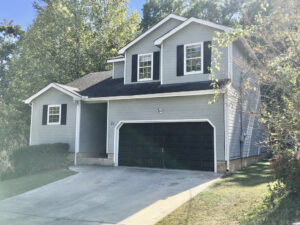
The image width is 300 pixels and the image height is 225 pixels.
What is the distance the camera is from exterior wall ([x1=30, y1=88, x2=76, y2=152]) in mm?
15773

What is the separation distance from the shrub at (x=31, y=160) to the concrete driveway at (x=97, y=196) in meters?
2.77

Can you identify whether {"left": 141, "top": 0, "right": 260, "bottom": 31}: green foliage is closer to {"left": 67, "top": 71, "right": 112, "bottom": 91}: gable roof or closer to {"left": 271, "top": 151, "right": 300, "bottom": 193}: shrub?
{"left": 67, "top": 71, "right": 112, "bottom": 91}: gable roof

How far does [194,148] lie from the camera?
1255cm

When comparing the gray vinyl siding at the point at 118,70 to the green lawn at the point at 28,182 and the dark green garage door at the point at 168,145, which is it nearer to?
the dark green garage door at the point at 168,145

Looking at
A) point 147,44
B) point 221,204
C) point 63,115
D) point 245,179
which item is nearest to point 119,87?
point 147,44

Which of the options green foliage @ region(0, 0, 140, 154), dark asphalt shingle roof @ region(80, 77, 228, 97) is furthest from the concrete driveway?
green foliage @ region(0, 0, 140, 154)

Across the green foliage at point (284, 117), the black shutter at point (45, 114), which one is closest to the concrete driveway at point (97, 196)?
the green foliage at point (284, 117)

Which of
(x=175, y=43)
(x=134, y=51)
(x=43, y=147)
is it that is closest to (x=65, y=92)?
(x=43, y=147)

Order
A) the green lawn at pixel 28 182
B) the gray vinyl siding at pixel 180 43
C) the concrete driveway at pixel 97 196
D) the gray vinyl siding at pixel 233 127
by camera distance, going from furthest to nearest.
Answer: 1. the gray vinyl siding at pixel 180 43
2. the gray vinyl siding at pixel 233 127
3. the green lawn at pixel 28 182
4. the concrete driveway at pixel 97 196

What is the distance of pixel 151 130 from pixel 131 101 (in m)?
1.86

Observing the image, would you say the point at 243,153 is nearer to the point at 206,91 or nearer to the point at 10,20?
the point at 206,91

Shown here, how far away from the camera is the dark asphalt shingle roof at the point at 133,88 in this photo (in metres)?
12.7

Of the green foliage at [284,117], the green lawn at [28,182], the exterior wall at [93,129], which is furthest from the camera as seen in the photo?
the exterior wall at [93,129]

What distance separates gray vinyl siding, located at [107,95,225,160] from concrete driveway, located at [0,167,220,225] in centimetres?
207
